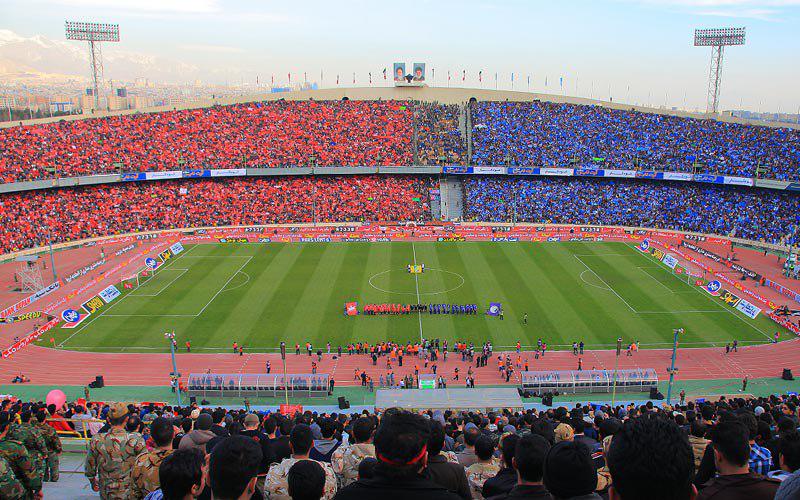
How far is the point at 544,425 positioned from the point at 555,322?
3469 centimetres

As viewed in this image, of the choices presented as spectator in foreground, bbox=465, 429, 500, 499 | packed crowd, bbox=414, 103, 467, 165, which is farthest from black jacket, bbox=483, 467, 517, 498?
packed crowd, bbox=414, 103, 467, 165

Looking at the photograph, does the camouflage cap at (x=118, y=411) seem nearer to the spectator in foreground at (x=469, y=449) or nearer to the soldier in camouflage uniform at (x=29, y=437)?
the soldier in camouflage uniform at (x=29, y=437)

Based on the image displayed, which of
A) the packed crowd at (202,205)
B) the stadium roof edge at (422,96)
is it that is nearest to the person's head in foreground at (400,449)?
the packed crowd at (202,205)

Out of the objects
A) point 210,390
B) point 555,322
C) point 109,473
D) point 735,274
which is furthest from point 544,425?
point 735,274

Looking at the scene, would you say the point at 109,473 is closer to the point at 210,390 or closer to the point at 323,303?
the point at 210,390

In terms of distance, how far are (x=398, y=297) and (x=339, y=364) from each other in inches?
483

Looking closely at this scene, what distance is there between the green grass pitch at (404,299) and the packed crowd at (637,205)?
39.3 ft

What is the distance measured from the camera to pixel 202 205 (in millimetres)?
75938

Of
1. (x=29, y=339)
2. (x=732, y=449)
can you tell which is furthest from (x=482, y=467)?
(x=29, y=339)

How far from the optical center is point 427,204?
266 ft

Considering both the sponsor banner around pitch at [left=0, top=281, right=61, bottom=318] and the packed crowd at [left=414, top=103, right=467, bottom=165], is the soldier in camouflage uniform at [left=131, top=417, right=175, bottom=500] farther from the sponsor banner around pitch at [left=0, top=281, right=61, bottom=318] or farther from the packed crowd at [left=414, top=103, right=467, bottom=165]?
the packed crowd at [left=414, top=103, right=467, bottom=165]

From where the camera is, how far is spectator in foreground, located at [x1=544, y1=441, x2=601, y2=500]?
18.5ft

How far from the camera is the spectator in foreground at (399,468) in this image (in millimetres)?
4762

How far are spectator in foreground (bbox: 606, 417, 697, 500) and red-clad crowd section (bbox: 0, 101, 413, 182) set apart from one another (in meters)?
74.9
